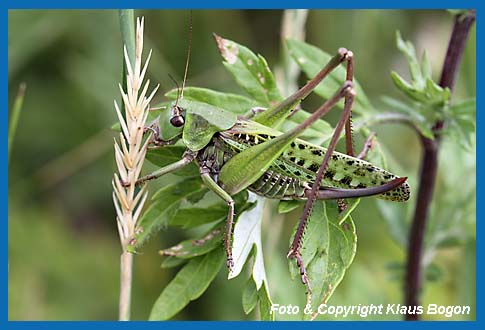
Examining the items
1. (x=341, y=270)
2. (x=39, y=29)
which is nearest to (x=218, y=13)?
(x=39, y=29)

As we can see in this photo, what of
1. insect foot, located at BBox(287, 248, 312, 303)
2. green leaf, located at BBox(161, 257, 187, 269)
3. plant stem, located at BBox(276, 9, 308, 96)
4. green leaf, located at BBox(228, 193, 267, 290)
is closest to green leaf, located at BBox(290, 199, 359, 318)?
insect foot, located at BBox(287, 248, 312, 303)

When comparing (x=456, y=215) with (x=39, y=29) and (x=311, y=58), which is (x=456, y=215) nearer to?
(x=311, y=58)

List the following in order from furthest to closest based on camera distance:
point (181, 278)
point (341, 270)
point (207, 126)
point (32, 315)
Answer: point (32, 315)
point (207, 126)
point (181, 278)
point (341, 270)

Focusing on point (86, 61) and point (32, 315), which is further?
point (86, 61)

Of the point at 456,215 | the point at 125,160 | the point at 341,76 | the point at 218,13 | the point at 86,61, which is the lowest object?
the point at 456,215

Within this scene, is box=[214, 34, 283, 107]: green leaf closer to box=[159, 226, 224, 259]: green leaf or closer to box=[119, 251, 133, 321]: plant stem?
box=[159, 226, 224, 259]: green leaf

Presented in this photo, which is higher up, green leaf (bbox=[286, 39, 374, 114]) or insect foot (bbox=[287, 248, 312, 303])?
green leaf (bbox=[286, 39, 374, 114])

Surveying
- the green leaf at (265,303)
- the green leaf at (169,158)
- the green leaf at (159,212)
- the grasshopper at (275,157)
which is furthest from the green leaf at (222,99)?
the green leaf at (265,303)
